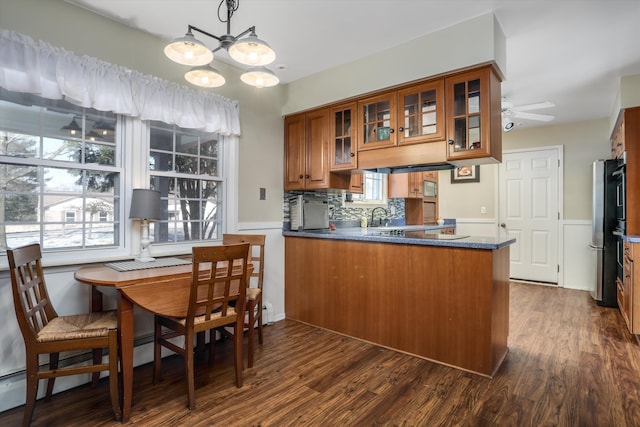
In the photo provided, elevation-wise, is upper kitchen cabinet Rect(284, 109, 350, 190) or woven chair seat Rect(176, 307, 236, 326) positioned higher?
upper kitchen cabinet Rect(284, 109, 350, 190)

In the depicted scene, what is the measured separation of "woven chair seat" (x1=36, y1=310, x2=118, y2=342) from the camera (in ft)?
5.58

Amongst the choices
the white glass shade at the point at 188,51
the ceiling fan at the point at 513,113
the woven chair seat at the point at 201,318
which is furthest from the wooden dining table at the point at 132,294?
the ceiling fan at the point at 513,113

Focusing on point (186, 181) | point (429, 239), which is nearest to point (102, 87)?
point (186, 181)

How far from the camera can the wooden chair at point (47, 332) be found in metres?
1.66

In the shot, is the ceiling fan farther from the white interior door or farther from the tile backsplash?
the tile backsplash

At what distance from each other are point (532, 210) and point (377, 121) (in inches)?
142

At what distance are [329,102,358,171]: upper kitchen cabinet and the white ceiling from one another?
0.43 m

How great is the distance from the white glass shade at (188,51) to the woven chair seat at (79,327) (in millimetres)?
1500

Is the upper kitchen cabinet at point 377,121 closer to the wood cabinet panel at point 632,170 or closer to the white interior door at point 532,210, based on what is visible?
the wood cabinet panel at point 632,170

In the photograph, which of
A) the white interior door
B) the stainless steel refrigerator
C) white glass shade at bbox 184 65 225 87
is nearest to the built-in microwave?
the white interior door

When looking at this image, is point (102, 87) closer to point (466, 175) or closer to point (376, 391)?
point (376, 391)

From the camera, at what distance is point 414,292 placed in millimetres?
2605

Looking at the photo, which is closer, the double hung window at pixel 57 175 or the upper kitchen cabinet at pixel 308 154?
the double hung window at pixel 57 175

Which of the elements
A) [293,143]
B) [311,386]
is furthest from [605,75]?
[311,386]
